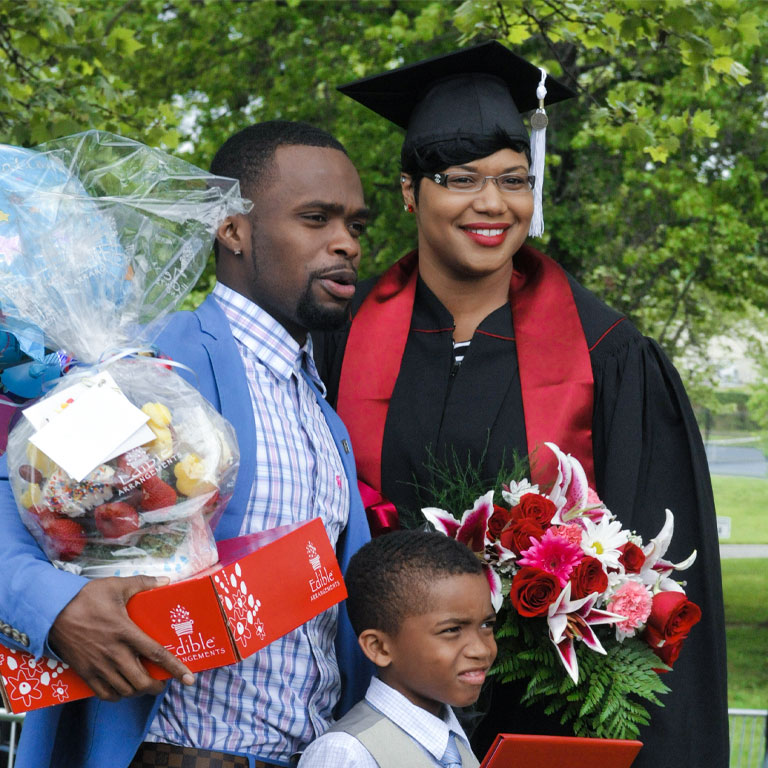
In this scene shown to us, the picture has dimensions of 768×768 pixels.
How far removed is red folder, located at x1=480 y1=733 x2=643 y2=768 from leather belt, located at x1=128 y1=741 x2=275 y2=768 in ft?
1.67

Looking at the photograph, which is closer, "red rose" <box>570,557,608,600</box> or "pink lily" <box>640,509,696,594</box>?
"red rose" <box>570,557,608,600</box>

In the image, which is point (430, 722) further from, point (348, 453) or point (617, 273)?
point (617, 273)

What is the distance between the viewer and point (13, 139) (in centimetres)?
556

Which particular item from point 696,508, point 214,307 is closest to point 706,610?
point 696,508

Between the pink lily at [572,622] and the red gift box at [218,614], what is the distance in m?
0.66

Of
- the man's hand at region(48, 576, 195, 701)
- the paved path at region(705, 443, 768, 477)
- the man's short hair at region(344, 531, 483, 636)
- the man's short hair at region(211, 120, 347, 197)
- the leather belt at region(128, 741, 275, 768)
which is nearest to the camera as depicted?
the man's hand at region(48, 576, 195, 701)

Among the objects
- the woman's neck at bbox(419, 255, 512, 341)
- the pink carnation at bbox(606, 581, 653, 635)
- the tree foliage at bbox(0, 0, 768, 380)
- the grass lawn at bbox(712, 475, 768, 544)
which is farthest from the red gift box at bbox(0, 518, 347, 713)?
the grass lawn at bbox(712, 475, 768, 544)

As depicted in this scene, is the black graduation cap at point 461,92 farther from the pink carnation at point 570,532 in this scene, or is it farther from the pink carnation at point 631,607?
the pink carnation at point 631,607

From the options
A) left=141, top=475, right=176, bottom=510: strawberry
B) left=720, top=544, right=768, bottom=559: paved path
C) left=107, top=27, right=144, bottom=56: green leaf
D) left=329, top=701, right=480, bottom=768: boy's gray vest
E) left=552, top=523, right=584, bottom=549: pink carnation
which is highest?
left=107, top=27, right=144, bottom=56: green leaf

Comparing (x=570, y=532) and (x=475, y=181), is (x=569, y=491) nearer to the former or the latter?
(x=570, y=532)

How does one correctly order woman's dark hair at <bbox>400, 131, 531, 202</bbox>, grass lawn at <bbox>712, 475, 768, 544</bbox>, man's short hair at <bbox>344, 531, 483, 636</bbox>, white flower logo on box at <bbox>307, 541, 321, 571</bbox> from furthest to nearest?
grass lawn at <bbox>712, 475, 768, 544</bbox> < woman's dark hair at <bbox>400, 131, 531, 202</bbox> < man's short hair at <bbox>344, 531, 483, 636</bbox> < white flower logo on box at <bbox>307, 541, 321, 571</bbox>

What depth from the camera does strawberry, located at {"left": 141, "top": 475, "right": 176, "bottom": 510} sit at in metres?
1.91

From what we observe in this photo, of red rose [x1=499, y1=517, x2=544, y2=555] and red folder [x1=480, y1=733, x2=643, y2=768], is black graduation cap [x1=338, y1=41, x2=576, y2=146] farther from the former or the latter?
red folder [x1=480, y1=733, x2=643, y2=768]

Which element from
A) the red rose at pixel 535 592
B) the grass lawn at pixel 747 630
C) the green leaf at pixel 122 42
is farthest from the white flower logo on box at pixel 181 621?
the grass lawn at pixel 747 630
